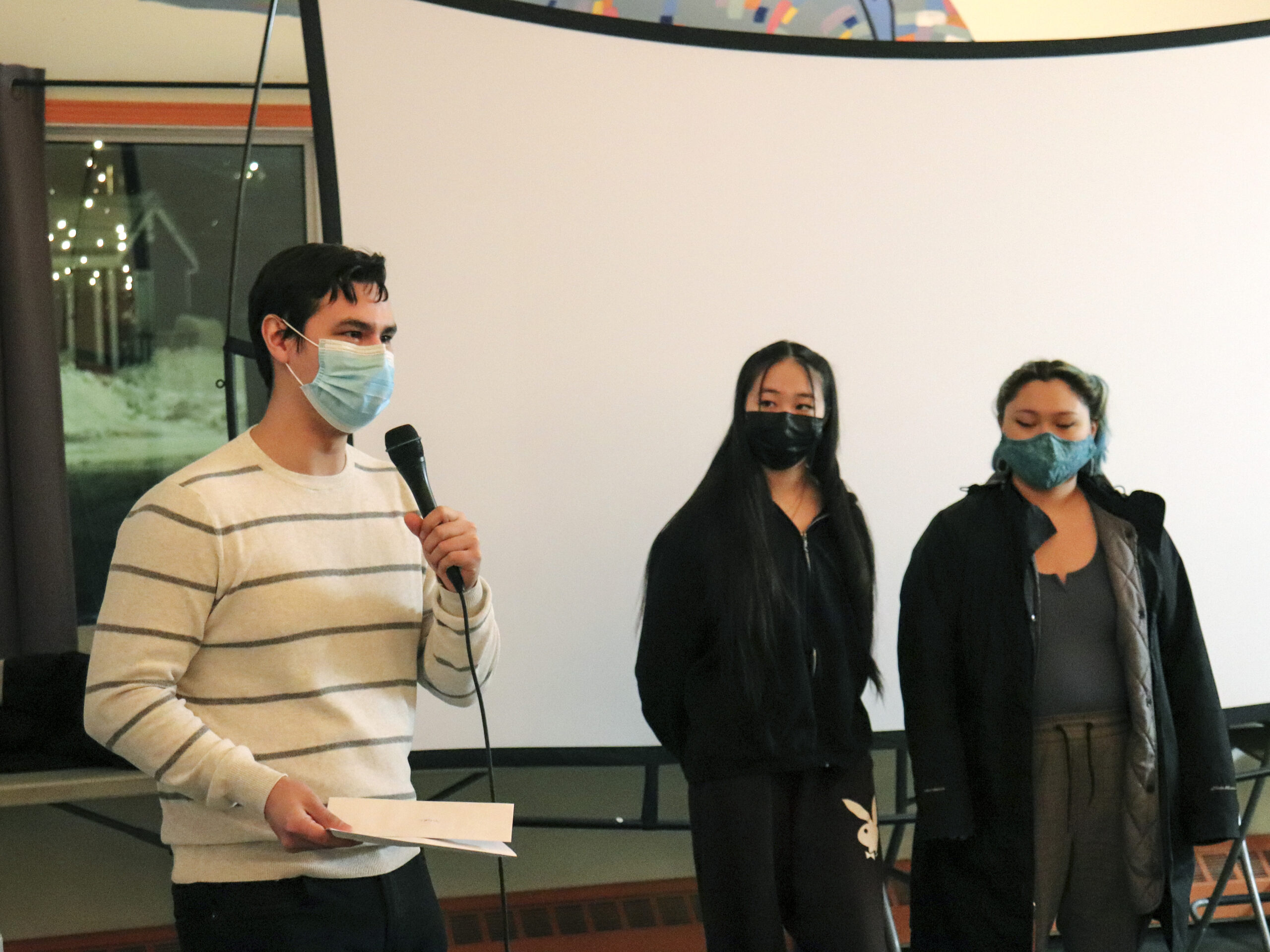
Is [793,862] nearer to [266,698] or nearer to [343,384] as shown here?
[266,698]

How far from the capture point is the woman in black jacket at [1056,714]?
6.29 feet

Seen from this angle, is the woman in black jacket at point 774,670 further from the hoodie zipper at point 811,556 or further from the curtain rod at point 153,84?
the curtain rod at point 153,84

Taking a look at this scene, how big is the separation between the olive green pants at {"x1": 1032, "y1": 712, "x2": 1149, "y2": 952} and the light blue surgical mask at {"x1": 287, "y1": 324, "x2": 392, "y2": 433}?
1.26 metres

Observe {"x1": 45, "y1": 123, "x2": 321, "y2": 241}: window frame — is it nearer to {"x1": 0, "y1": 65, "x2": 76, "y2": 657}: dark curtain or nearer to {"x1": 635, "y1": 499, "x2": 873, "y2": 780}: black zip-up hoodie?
{"x1": 0, "y1": 65, "x2": 76, "y2": 657}: dark curtain

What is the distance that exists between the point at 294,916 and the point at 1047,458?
1.42 meters

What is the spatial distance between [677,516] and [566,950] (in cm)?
147

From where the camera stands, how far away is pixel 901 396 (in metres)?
2.66

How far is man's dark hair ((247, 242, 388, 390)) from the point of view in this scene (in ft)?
4.29

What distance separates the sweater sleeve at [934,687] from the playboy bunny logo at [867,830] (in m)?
0.12

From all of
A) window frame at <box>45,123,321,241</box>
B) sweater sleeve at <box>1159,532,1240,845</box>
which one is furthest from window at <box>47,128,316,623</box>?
sweater sleeve at <box>1159,532,1240,845</box>

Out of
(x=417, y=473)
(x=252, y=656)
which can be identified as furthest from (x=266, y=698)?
(x=417, y=473)

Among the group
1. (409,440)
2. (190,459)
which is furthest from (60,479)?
(409,440)

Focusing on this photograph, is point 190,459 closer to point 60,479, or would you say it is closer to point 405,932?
point 60,479

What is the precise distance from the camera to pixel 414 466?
1.30 meters
